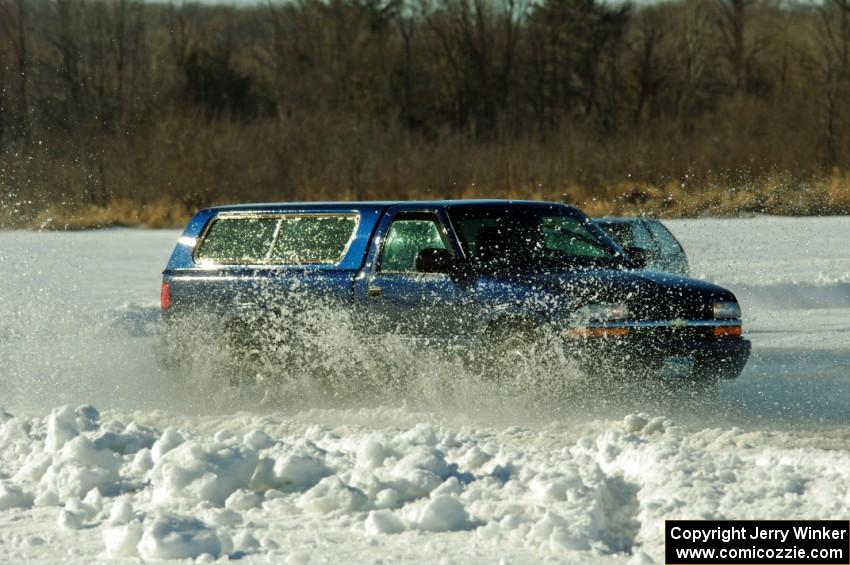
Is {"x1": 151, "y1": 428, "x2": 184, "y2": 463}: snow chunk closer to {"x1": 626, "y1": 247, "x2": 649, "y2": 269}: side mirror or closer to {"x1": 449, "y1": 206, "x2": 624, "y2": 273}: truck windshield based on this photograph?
{"x1": 449, "y1": 206, "x2": 624, "y2": 273}: truck windshield

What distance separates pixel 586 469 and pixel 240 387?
16.0ft

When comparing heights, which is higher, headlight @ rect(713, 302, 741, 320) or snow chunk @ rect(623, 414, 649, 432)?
headlight @ rect(713, 302, 741, 320)

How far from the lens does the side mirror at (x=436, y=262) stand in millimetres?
9781

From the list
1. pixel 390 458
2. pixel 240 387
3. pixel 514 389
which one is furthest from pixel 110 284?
pixel 390 458

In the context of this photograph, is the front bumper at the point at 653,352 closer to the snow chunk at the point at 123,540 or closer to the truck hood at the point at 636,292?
the truck hood at the point at 636,292

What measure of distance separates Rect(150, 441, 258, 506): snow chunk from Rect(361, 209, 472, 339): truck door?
9.95 feet

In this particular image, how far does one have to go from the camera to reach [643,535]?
231 inches

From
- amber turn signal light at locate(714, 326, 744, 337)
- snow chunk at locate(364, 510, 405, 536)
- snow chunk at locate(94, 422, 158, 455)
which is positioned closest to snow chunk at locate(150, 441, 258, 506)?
snow chunk at locate(94, 422, 158, 455)

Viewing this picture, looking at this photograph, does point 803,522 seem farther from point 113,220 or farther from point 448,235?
point 113,220

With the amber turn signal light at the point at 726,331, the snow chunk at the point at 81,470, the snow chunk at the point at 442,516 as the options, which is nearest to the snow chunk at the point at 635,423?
the amber turn signal light at the point at 726,331

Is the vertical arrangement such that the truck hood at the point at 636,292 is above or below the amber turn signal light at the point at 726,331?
above

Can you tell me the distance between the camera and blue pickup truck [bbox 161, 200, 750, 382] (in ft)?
30.5

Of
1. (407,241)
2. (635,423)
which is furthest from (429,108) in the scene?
(635,423)

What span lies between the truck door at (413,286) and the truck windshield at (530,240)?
8.1 inches
